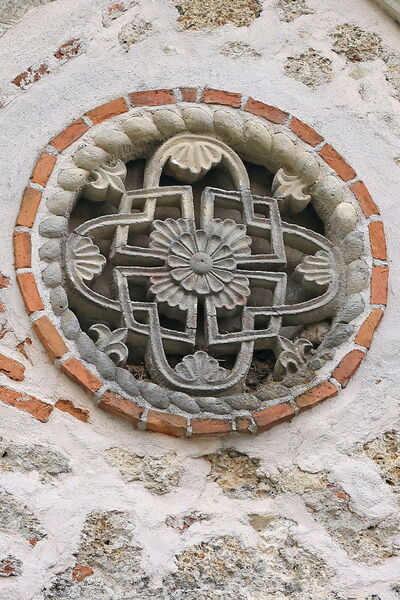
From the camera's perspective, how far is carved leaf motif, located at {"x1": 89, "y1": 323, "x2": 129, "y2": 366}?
470 centimetres

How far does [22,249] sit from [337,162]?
1.57 metres

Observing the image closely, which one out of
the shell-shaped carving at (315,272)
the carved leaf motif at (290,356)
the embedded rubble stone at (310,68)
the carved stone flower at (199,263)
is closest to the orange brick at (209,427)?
the carved leaf motif at (290,356)

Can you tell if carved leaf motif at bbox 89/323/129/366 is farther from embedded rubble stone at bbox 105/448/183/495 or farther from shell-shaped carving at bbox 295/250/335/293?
shell-shaped carving at bbox 295/250/335/293

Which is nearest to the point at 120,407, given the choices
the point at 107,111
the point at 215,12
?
the point at 107,111

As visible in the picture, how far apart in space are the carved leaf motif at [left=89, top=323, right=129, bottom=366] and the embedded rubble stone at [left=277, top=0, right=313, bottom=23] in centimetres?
206

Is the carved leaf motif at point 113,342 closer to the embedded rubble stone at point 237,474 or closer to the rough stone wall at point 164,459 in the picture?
the rough stone wall at point 164,459

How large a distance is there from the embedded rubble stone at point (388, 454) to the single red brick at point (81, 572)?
125cm

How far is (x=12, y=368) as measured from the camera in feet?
15.0

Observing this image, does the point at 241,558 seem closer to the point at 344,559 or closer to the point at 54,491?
the point at 344,559

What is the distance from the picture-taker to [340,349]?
4953mm

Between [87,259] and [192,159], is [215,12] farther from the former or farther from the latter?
[87,259]

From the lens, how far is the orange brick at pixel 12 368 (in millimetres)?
4543

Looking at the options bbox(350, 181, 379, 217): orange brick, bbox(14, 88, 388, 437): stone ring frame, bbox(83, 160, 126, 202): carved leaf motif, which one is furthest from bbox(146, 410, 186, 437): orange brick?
bbox(350, 181, 379, 217): orange brick

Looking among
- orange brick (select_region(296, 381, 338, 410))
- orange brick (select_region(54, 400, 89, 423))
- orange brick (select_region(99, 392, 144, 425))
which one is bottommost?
orange brick (select_region(54, 400, 89, 423))
